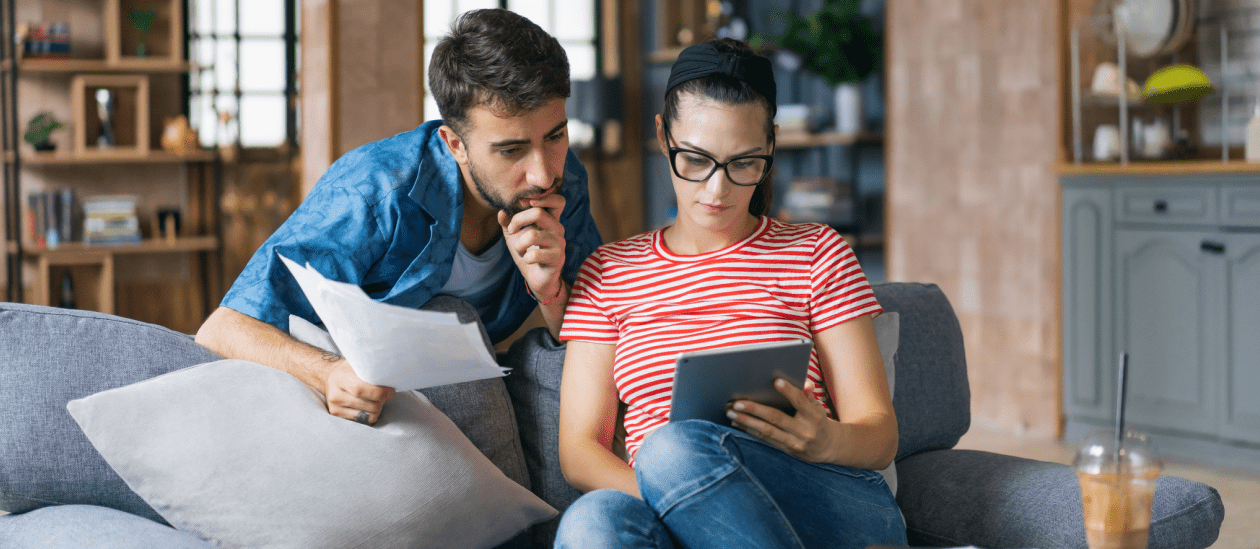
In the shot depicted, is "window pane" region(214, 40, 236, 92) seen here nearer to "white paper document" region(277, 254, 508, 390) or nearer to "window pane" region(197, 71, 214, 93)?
"window pane" region(197, 71, 214, 93)

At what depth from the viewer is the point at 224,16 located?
19.3 feet

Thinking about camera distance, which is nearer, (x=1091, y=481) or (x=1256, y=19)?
(x=1091, y=481)

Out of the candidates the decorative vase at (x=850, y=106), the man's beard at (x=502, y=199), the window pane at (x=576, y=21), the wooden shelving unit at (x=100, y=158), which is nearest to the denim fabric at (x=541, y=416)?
the man's beard at (x=502, y=199)

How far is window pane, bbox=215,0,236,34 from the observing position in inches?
231

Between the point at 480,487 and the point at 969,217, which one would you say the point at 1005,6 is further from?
the point at 480,487

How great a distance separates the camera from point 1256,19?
3486mm

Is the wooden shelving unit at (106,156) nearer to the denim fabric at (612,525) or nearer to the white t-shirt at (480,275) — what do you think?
the white t-shirt at (480,275)

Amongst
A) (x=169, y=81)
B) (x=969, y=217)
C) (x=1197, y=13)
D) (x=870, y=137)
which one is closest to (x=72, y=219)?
(x=169, y=81)

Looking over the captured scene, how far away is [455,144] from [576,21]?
16.3 feet

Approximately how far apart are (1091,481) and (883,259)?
13.8 feet

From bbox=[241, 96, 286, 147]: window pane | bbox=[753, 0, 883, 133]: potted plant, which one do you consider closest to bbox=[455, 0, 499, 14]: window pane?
bbox=[241, 96, 286, 147]: window pane

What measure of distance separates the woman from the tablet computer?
0.02m

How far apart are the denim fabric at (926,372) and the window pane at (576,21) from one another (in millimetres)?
4965

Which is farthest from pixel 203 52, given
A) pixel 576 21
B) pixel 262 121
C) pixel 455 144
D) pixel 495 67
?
pixel 495 67
